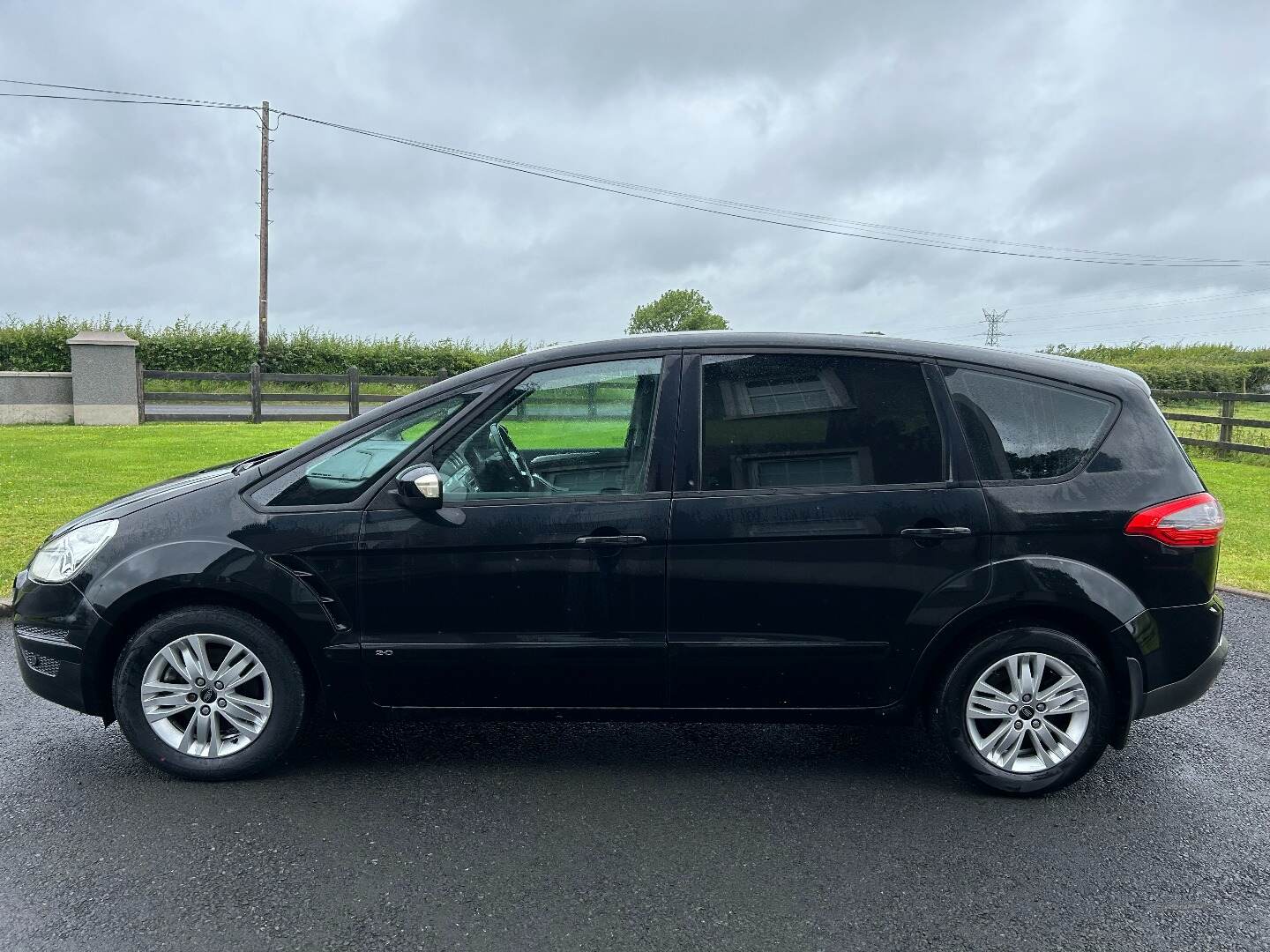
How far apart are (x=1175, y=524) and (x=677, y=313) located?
7456 cm

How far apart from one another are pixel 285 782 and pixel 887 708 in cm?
229

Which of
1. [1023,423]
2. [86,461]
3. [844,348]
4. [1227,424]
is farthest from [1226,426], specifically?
[86,461]

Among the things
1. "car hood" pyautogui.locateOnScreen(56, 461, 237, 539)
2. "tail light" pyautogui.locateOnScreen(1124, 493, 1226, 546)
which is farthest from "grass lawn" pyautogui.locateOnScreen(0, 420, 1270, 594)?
"tail light" pyautogui.locateOnScreen(1124, 493, 1226, 546)

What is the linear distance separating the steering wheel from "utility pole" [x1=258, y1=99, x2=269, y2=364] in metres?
28.0

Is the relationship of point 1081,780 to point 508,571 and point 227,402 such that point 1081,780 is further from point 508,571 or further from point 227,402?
point 227,402

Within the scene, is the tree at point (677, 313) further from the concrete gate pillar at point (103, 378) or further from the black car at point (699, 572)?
the black car at point (699, 572)

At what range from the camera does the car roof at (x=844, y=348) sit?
143 inches

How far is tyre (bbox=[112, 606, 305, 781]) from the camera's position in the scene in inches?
138

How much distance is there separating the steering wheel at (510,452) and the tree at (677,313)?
71614 mm

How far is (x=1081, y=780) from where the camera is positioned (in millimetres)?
3756

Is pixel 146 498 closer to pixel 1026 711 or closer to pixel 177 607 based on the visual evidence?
pixel 177 607

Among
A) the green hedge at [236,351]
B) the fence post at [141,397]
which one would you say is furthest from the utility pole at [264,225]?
the fence post at [141,397]

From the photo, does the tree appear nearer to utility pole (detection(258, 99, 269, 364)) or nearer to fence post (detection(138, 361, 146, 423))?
utility pole (detection(258, 99, 269, 364))

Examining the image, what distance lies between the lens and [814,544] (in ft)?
11.3
